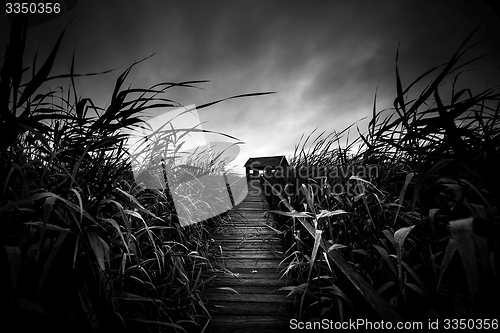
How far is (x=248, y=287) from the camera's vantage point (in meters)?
1.63

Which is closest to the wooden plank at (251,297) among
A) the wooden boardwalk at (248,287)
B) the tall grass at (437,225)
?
the wooden boardwalk at (248,287)

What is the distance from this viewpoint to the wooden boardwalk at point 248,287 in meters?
1.25

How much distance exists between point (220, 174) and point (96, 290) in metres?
3.23

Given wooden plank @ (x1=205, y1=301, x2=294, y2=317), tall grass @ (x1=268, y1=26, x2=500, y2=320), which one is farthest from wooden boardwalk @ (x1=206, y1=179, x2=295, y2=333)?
tall grass @ (x1=268, y1=26, x2=500, y2=320)

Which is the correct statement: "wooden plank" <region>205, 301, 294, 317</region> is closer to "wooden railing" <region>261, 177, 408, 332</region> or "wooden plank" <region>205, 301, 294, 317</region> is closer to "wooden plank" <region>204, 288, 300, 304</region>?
"wooden plank" <region>204, 288, 300, 304</region>

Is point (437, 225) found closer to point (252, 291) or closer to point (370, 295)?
point (370, 295)

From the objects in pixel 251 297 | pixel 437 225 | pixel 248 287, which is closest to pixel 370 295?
pixel 437 225

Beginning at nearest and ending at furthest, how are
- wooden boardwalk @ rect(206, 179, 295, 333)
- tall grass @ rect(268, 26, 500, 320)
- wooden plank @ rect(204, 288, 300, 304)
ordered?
tall grass @ rect(268, 26, 500, 320) < wooden boardwalk @ rect(206, 179, 295, 333) < wooden plank @ rect(204, 288, 300, 304)

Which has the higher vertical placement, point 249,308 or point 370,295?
point 370,295

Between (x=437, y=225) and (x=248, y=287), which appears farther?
(x=248, y=287)

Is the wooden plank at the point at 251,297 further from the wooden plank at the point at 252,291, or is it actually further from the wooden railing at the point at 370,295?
the wooden railing at the point at 370,295

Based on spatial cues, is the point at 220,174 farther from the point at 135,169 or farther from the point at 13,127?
the point at 13,127

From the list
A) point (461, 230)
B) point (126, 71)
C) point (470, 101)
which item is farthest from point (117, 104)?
point (470, 101)

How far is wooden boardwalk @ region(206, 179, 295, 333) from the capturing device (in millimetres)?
1254
